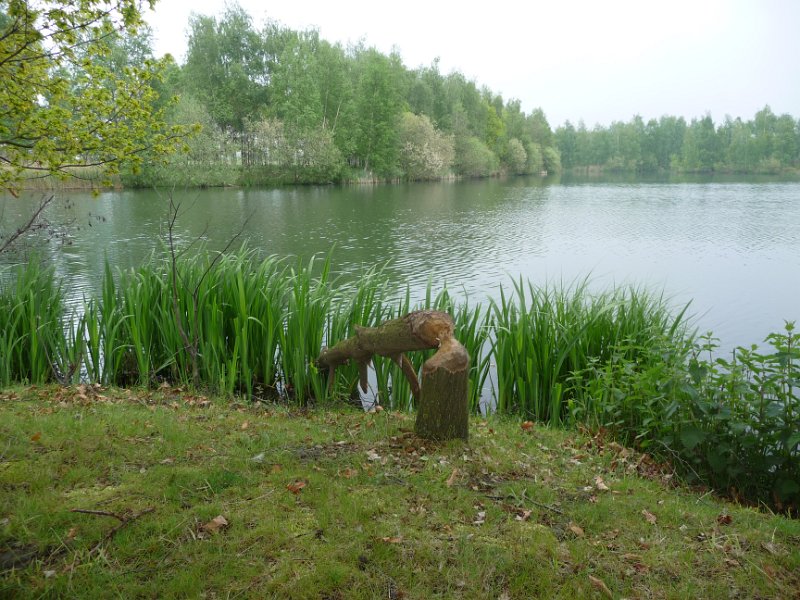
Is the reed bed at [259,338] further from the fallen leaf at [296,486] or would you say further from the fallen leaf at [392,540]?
the fallen leaf at [392,540]

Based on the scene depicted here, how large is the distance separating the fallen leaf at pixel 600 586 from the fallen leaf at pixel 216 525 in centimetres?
185

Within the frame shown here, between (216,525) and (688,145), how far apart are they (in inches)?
5211

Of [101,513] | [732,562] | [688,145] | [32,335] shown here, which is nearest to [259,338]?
[32,335]

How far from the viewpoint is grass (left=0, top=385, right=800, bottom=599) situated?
2643 mm

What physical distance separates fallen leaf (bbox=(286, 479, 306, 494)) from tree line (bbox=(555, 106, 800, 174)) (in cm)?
10954

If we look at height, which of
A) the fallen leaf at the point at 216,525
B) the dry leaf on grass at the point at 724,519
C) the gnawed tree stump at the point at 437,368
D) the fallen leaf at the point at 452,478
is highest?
the gnawed tree stump at the point at 437,368

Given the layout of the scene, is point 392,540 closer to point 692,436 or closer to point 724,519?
point 724,519

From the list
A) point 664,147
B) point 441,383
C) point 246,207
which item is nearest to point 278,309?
point 441,383

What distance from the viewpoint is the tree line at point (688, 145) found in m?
98.4

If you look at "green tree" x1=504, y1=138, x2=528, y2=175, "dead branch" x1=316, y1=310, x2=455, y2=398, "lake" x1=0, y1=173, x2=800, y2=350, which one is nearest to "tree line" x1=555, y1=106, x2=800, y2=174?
"green tree" x1=504, y1=138, x2=528, y2=175

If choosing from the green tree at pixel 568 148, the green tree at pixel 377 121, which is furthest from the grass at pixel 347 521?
the green tree at pixel 568 148

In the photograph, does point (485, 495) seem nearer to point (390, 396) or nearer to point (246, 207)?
point (390, 396)

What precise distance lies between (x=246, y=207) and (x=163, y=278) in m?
26.3

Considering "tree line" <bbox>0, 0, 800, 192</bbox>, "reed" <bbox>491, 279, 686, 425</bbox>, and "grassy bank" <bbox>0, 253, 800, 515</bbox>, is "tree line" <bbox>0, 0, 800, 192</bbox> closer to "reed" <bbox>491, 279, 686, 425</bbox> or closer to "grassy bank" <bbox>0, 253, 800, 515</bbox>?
"grassy bank" <bbox>0, 253, 800, 515</bbox>
